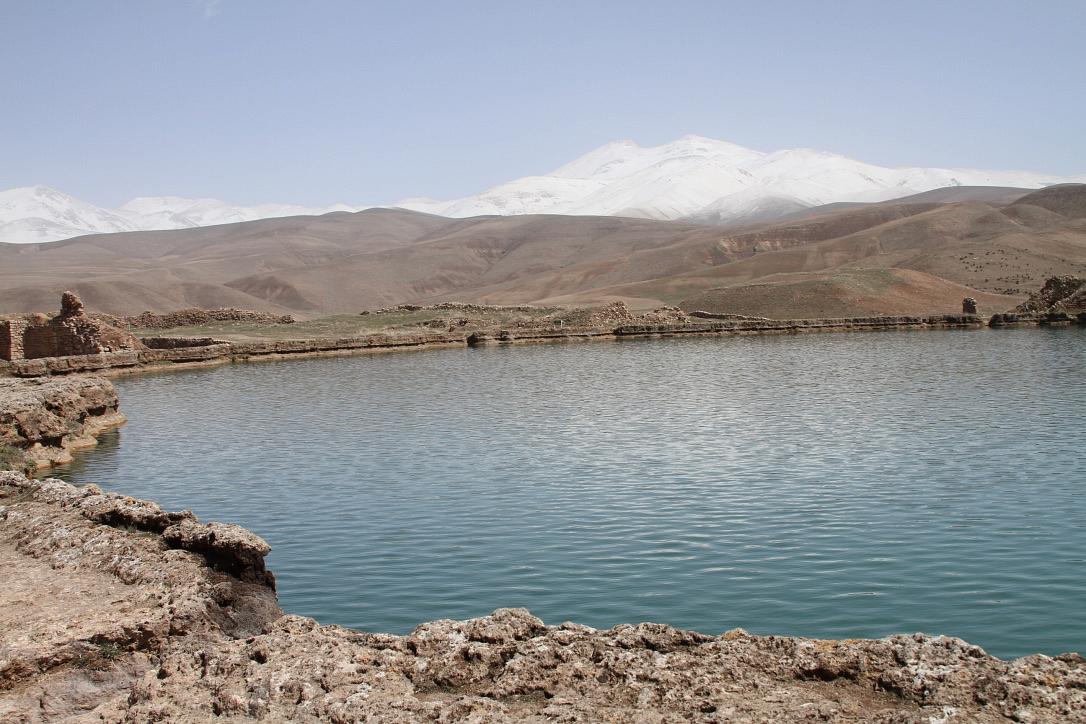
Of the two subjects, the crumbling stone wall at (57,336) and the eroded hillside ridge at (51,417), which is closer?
the eroded hillside ridge at (51,417)

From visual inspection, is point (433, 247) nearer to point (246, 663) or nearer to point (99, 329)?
point (99, 329)

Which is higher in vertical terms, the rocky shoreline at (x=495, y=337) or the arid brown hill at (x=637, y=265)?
the arid brown hill at (x=637, y=265)

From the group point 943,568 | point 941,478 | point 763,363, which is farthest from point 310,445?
point 763,363

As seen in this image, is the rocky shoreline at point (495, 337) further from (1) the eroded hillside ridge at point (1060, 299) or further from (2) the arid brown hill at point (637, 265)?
(2) the arid brown hill at point (637, 265)

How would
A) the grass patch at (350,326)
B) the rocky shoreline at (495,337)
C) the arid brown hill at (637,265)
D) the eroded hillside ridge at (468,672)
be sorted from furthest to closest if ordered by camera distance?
the arid brown hill at (637,265) → the grass patch at (350,326) → the rocky shoreline at (495,337) → the eroded hillside ridge at (468,672)

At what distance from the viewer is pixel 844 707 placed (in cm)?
445

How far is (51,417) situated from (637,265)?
92.3 m

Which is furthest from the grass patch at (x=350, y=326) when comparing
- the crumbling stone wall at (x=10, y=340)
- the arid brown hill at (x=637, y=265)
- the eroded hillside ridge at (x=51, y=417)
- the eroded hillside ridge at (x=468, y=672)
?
the eroded hillside ridge at (x=468, y=672)

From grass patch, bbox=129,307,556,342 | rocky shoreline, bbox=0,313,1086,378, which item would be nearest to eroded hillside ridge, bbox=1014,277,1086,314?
rocky shoreline, bbox=0,313,1086,378

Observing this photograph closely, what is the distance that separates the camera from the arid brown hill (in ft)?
190

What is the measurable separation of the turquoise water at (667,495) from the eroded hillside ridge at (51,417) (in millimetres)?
597

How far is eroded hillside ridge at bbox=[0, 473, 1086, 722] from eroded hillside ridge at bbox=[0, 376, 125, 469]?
8.44 m

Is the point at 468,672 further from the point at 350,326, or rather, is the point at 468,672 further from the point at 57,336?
the point at 350,326

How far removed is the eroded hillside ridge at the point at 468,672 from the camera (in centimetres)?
450
